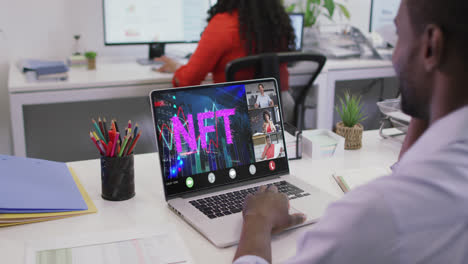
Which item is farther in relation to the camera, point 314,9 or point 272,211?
point 314,9

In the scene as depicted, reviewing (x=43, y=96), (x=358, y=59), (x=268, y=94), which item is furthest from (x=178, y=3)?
(x=268, y=94)

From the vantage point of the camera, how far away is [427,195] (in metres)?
0.56

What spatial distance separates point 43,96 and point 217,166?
157 cm

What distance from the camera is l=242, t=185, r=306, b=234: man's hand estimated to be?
930 millimetres

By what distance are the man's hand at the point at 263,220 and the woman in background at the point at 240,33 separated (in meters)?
1.25

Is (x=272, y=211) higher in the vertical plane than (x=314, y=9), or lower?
lower

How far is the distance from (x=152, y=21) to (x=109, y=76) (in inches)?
20.6

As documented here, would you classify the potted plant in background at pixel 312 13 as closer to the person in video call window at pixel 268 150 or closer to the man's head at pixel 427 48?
the person in video call window at pixel 268 150

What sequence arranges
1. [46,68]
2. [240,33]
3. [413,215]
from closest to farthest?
[413,215] < [240,33] < [46,68]

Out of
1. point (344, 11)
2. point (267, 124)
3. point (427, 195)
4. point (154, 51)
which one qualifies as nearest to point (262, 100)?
point (267, 124)

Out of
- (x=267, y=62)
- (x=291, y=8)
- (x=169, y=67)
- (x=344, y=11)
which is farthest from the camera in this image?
(x=344, y=11)

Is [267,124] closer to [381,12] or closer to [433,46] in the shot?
[433,46]

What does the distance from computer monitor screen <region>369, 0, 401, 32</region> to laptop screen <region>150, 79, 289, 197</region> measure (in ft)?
9.14

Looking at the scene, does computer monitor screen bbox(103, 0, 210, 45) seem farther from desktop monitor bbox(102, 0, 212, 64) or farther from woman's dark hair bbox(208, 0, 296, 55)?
woman's dark hair bbox(208, 0, 296, 55)
